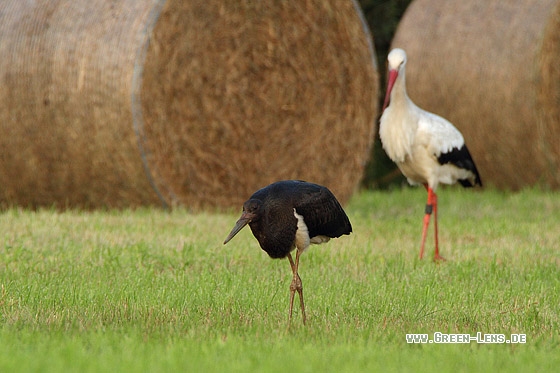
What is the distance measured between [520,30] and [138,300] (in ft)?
27.4

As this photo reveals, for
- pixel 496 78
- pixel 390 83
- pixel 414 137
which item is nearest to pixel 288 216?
pixel 390 83

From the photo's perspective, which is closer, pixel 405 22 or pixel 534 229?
pixel 534 229

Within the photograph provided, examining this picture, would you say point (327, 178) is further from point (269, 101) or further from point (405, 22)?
point (405, 22)

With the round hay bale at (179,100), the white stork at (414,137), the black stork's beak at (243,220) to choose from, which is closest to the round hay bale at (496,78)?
the round hay bale at (179,100)

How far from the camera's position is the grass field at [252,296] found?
4.69 m

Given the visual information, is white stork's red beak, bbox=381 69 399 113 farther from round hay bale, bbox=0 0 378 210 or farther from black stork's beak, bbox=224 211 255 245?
black stork's beak, bbox=224 211 255 245

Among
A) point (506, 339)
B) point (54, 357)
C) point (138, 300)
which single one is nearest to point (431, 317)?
point (506, 339)

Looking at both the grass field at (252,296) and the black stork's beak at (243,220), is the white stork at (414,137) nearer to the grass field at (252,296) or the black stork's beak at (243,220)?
the grass field at (252,296)

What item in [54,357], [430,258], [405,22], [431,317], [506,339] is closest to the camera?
[54,357]

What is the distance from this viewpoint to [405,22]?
14.7 meters

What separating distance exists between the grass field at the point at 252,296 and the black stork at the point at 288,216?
0.44 m

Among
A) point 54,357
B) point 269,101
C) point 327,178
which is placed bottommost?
point 327,178

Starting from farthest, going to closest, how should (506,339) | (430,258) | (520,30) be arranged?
(520,30), (430,258), (506,339)

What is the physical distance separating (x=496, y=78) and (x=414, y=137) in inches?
177
